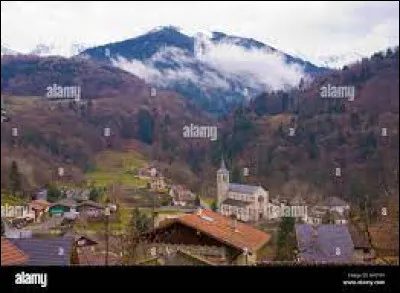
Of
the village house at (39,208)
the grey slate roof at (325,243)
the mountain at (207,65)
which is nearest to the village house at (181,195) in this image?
the mountain at (207,65)

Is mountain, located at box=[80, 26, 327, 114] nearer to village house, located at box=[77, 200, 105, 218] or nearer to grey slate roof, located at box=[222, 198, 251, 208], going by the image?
grey slate roof, located at box=[222, 198, 251, 208]

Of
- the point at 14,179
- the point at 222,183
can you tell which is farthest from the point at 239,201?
the point at 14,179

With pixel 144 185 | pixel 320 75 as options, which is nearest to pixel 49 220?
pixel 144 185

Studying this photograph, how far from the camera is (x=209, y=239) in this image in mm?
3404

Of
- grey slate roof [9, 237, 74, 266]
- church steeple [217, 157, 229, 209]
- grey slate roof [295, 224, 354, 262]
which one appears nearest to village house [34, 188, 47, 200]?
grey slate roof [9, 237, 74, 266]

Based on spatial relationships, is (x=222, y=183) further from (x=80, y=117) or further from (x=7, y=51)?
(x=7, y=51)

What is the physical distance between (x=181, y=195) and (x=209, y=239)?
732 millimetres

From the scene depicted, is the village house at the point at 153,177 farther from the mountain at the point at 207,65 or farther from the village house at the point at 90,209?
the mountain at the point at 207,65

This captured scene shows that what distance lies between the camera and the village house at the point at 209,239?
10.6 ft

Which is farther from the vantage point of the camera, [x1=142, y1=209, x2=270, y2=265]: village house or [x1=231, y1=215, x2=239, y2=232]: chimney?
[x1=231, y1=215, x2=239, y2=232]: chimney

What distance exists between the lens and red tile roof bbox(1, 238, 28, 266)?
3128 millimetres

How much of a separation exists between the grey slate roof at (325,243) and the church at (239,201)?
0.29 meters
